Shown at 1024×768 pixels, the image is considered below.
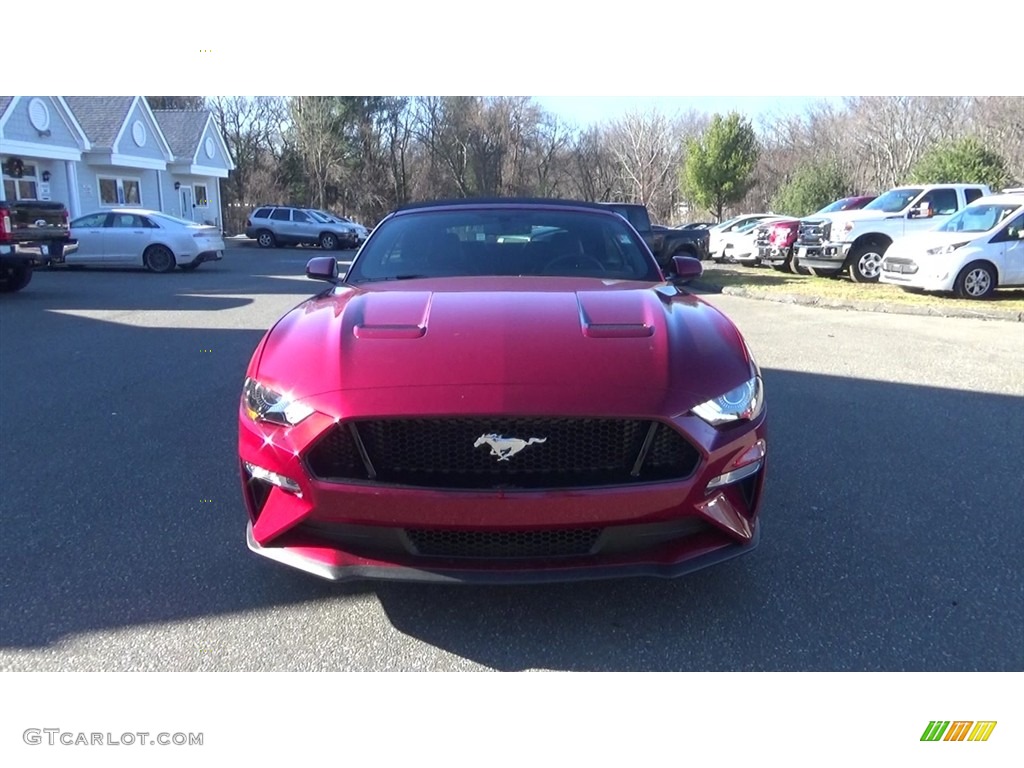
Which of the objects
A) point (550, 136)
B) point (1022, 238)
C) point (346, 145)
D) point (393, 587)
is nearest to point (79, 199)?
point (346, 145)

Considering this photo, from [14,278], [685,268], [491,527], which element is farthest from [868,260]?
[14,278]

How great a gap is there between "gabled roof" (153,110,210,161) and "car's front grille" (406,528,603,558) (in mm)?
37719

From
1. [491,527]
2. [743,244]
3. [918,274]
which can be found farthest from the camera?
[743,244]

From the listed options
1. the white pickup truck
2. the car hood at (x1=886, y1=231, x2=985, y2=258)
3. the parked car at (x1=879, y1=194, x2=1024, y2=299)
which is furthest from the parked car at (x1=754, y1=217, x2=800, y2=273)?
the parked car at (x1=879, y1=194, x2=1024, y2=299)

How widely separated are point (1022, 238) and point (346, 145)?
119ft

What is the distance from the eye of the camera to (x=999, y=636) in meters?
2.78

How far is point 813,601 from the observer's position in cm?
302

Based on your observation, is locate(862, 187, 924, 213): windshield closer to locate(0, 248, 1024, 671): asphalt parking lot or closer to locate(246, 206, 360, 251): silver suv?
locate(0, 248, 1024, 671): asphalt parking lot

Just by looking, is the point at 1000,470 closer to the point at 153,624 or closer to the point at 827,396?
the point at 827,396

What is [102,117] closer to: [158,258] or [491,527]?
[158,258]

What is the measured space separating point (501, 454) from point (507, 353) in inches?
15.1

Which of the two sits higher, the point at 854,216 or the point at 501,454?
the point at 854,216

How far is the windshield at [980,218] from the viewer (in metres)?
13.2

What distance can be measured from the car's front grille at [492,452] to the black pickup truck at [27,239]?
40.7 ft
